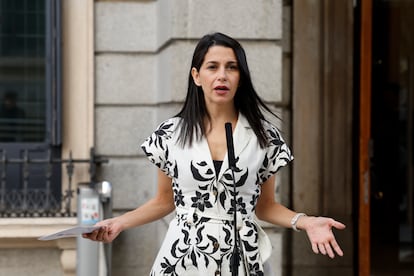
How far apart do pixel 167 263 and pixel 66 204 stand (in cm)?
386

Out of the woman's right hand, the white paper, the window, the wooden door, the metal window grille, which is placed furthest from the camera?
the window

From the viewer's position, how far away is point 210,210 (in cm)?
332

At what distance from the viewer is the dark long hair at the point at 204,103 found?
3.33 m

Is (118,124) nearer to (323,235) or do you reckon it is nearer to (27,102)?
(27,102)

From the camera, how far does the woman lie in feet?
10.8

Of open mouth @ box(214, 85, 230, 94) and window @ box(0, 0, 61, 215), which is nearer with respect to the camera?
open mouth @ box(214, 85, 230, 94)

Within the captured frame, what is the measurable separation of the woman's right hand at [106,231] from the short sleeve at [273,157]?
23.6 inches

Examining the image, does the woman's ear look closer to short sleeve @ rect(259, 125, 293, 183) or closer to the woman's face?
the woman's face

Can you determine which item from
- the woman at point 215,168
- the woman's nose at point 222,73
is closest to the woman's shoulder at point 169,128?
the woman at point 215,168

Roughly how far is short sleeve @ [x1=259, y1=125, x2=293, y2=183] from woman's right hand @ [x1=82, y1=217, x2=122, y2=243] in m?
0.60

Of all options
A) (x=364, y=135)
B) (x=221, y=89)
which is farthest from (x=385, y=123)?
(x=221, y=89)

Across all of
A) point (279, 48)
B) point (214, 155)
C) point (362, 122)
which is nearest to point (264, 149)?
point (214, 155)

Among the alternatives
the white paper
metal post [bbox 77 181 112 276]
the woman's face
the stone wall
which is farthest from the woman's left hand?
the stone wall

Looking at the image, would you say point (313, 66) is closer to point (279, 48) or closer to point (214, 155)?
point (279, 48)
